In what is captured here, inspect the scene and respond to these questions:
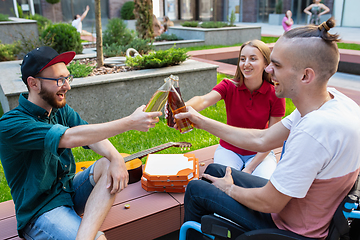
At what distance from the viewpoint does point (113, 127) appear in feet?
6.37

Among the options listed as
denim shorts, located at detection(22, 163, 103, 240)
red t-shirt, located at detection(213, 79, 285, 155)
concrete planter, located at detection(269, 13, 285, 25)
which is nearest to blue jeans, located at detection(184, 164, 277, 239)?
denim shorts, located at detection(22, 163, 103, 240)

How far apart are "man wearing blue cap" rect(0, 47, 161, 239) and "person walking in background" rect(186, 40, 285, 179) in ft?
3.62

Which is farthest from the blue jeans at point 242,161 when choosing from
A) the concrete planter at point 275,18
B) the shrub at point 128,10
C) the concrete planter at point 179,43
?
the concrete planter at point 275,18

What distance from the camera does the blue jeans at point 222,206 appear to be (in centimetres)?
172

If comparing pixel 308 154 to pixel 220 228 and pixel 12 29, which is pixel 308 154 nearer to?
pixel 220 228

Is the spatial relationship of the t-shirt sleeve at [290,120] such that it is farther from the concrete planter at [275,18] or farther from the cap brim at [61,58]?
the concrete planter at [275,18]

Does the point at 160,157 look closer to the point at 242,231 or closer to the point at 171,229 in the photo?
the point at 171,229

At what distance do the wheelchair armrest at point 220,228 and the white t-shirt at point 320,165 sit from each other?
12.9 inches

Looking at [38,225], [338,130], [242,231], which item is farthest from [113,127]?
[338,130]

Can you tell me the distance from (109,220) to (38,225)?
1.75 ft

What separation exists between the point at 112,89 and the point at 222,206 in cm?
370

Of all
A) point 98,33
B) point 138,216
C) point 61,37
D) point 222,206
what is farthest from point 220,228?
point 61,37

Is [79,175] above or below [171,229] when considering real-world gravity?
above

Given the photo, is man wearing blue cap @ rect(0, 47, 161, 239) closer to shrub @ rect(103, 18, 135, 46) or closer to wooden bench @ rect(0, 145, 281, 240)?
wooden bench @ rect(0, 145, 281, 240)
